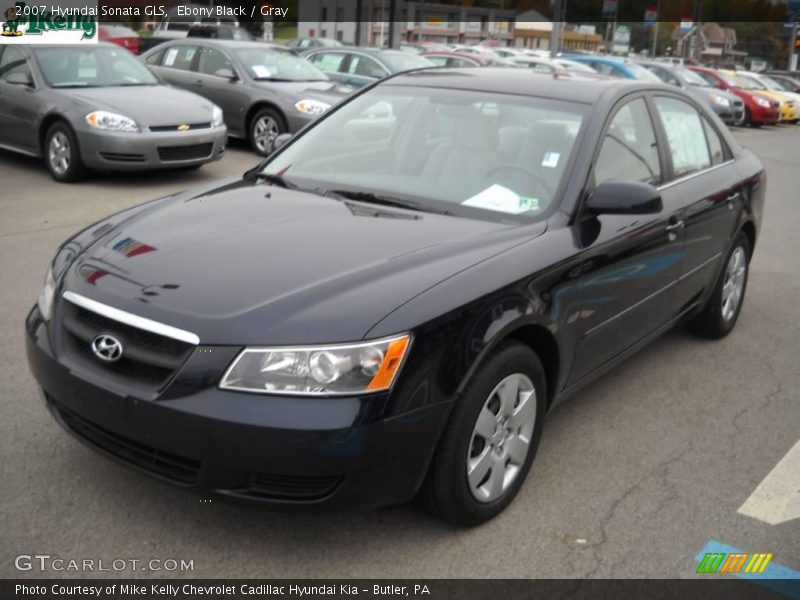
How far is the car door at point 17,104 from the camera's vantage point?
970cm

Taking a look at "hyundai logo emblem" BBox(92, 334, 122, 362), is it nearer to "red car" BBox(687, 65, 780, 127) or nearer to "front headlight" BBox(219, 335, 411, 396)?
"front headlight" BBox(219, 335, 411, 396)

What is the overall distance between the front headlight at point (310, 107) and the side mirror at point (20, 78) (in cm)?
324

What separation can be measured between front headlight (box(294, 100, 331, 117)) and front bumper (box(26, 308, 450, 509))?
903 cm

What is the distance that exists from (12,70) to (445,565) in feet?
29.9

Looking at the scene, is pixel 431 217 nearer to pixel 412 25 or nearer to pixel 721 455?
pixel 721 455

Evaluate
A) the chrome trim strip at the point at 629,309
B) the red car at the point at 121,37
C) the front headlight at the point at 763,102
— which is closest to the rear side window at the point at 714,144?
the chrome trim strip at the point at 629,309

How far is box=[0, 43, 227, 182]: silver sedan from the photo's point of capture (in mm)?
9164

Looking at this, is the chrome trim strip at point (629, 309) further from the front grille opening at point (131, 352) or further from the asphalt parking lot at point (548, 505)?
the front grille opening at point (131, 352)

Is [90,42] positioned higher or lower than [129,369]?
higher

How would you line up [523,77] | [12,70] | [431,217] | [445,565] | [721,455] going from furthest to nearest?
[12,70] → [523,77] → [721,455] → [431,217] → [445,565]

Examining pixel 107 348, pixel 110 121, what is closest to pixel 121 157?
pixel 110 121
